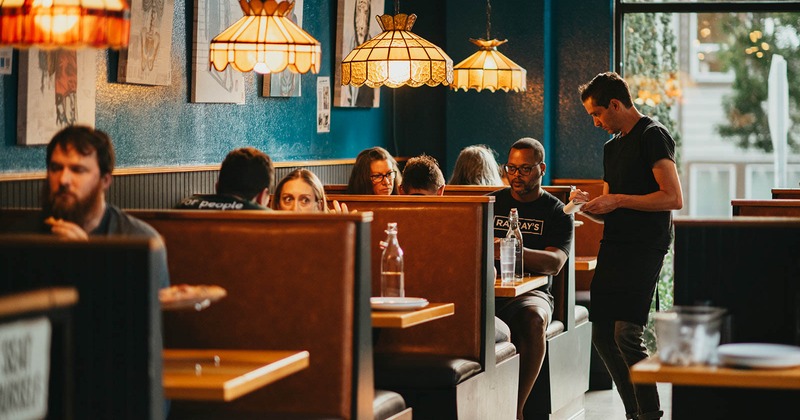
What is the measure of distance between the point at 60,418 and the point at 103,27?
1.13 m

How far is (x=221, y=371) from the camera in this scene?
3.19 meters

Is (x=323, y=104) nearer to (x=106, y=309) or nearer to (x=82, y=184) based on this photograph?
(x=82, y=184)

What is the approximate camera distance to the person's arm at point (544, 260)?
5.85 m

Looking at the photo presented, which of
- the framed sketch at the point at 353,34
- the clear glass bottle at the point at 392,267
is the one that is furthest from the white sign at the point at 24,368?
the framed sketch at the point at 353,34

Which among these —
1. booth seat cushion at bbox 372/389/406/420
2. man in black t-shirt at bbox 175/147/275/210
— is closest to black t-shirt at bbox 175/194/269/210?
man in black t-shirt at bbox 175/147/275/210

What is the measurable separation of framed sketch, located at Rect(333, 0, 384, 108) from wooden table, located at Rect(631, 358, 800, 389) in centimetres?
506

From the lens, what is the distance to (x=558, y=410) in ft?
20.7

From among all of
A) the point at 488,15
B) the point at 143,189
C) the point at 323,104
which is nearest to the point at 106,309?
the point at 143,189

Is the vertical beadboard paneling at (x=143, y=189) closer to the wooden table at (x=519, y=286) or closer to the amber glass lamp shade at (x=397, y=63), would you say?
the amber glass lamp shade at (x=397, y=63)

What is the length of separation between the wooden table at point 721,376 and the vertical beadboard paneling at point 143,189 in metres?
2.63

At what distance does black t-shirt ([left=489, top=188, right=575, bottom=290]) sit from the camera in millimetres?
5996

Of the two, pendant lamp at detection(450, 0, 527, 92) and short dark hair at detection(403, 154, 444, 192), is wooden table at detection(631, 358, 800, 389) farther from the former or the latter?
pendant lamp at detection(450, 0, 527, 92)

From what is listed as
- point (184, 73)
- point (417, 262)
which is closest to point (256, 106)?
point (184, 73)

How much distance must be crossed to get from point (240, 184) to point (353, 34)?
3912 mm
